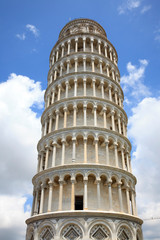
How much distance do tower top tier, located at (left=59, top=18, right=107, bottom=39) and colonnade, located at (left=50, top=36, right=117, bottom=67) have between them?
3.06 meters

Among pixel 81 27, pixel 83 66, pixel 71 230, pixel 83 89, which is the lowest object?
pixel 71 230

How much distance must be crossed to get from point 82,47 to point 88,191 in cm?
2040

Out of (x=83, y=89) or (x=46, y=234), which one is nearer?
(x=46, y=234)

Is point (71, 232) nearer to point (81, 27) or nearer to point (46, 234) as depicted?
point (46, 234)

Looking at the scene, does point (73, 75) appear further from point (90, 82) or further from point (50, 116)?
point (50, 116)

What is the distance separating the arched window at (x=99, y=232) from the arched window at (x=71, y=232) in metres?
1.06

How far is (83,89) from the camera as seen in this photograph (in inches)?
1069

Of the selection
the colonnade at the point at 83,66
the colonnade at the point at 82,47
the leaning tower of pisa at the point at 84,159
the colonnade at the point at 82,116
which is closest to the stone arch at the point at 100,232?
the leaning tower of pisa at the point at 84,159

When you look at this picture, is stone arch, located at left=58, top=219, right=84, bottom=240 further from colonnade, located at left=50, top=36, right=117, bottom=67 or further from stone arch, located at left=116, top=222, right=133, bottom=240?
colonnade, located at left=50, top=36, right=117, bottom=67

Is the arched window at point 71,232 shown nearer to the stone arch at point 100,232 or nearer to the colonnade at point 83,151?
the stone arch at point 100,232

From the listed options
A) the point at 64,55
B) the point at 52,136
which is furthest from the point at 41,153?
the point at 64,55

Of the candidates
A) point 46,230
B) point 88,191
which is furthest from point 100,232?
point 46,230

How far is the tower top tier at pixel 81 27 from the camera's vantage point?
34656mm

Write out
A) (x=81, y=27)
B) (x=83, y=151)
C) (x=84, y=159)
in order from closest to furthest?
(x=84, y=159) → (x=83, y=151) → (x=81, y=27)
